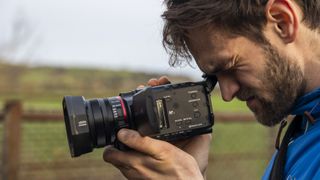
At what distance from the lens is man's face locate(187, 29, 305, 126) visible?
1.76 metres

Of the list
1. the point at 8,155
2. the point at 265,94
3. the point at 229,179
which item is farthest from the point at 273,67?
the point at 229,179

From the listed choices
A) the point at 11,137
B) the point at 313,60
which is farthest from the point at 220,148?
the point at 313,60

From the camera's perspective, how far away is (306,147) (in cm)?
175

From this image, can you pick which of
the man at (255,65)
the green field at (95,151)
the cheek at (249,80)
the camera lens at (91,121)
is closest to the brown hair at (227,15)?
the man at (255,65)

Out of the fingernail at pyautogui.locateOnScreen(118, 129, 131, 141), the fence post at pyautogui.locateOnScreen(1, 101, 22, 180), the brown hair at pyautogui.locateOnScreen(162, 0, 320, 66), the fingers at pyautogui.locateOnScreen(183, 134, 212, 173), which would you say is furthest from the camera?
the fence post at pyautogui.locateOnScreen(1, 101, 22, 180)

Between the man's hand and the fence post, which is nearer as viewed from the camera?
the man's hand

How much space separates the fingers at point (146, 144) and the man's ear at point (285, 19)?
19.6 inches

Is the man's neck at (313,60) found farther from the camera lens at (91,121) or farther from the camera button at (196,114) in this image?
the camera lens at (91,121)

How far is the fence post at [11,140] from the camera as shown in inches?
169

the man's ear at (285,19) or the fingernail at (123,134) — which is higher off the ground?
the man's ear at (285,19)

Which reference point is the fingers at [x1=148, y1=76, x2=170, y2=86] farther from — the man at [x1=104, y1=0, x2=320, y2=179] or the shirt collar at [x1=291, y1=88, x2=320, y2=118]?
the shirt collar at [x1=291, y1=88, x2=320, y2=118]

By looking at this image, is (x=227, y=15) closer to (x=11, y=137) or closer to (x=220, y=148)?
(x=11, y=137)

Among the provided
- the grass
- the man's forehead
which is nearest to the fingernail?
the man's forehead

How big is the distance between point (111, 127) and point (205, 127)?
1.05ft
